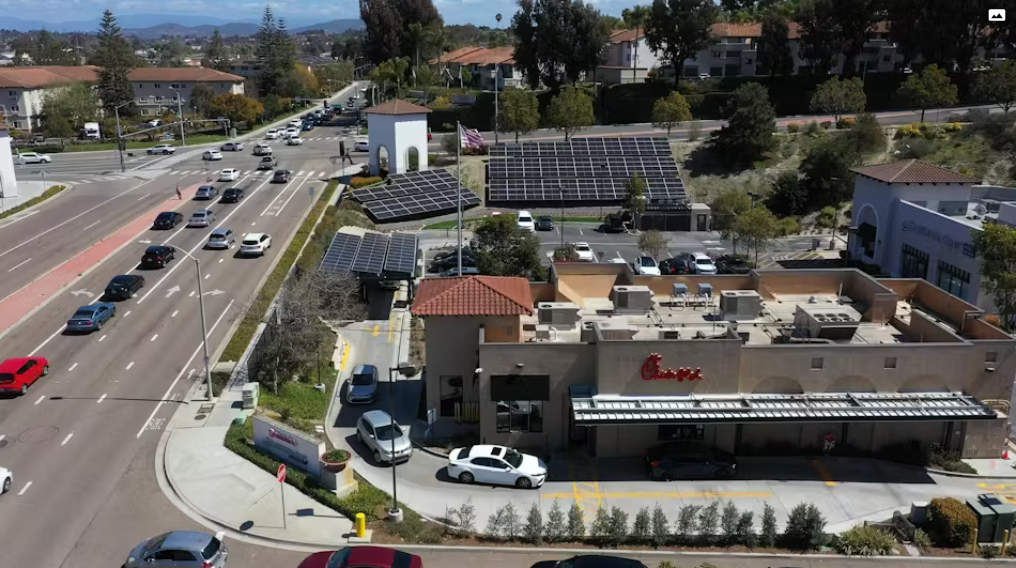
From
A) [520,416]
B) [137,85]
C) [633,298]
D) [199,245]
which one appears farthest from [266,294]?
[137,85]

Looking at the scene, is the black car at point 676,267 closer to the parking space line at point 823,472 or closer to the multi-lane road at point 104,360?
the parking space line at point 823,472

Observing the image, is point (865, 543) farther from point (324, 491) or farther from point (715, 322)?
point (324, 491)

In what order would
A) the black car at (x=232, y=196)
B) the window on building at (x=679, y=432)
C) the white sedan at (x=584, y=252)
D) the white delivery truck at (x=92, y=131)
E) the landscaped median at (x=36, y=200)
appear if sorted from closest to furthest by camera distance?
1. the window on building at (x=679, y=432)
2. the white sedan at (x=584, y=252)
3. the landscaped median at (x=36, y=200)
4. the black car at (x=232, y=196)
5. the white delivery truck at (x=92, y=131)

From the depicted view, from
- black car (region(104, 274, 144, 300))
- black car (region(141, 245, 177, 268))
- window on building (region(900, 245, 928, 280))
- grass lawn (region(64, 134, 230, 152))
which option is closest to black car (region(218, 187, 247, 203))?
black car (region(141, 245, 177, 268))

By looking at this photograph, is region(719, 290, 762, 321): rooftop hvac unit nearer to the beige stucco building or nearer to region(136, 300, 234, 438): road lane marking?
A: the beige stucco building

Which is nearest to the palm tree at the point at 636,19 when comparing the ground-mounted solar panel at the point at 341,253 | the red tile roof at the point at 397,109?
the red tile roof at the point at 397,109

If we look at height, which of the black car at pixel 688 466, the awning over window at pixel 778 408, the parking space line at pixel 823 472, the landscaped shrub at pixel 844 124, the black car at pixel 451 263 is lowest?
the parking space line at pixel 823 472
